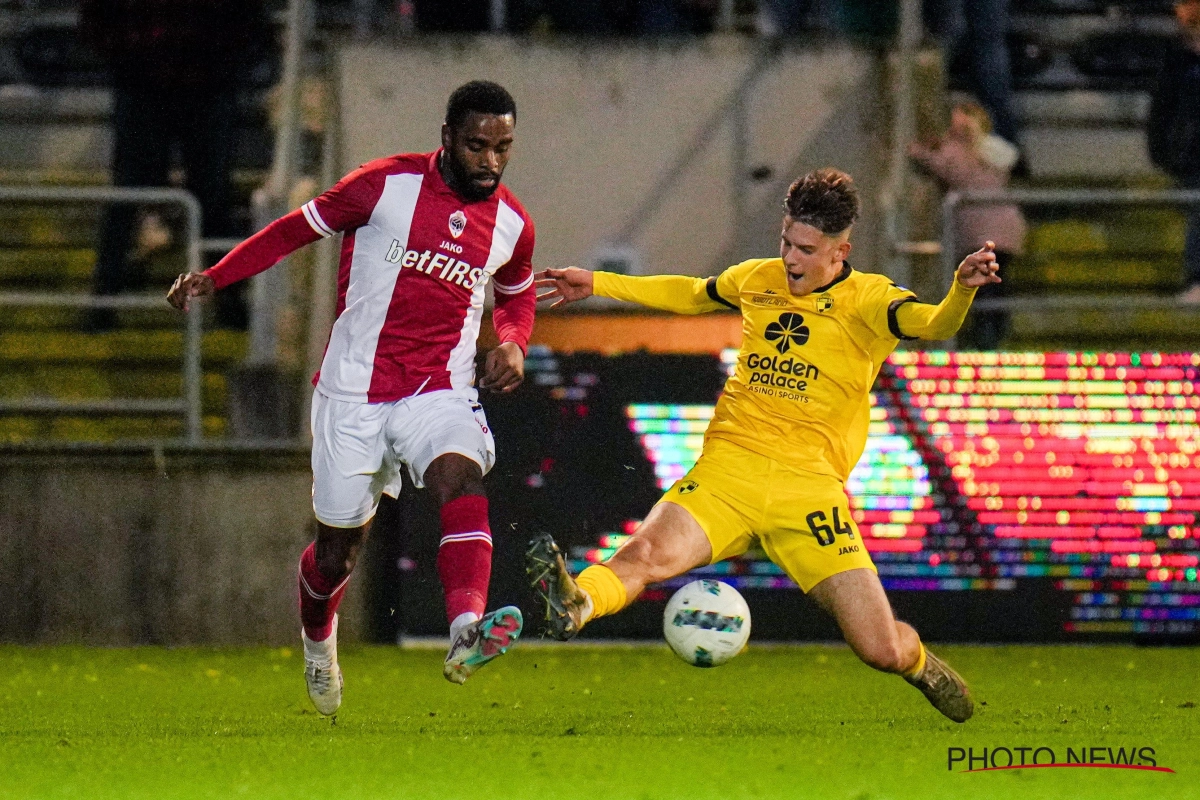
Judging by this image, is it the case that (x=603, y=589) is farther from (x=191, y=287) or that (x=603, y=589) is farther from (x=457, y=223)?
(x=191, y=287)

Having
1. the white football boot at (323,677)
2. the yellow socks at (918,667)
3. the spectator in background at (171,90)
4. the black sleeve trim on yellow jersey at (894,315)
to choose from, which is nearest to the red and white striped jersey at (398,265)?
the white football boot at (323,677)

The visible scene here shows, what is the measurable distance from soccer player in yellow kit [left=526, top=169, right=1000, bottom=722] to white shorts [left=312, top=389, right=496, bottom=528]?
638 millimetres

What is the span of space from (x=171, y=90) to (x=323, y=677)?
198 inches

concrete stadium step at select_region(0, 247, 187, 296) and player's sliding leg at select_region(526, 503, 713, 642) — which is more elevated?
player's sliding leg at select_region(526, 503, 713, 642)

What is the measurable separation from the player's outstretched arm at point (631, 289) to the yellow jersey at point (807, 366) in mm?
84

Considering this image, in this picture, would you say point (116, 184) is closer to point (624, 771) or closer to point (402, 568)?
point (402, 568)

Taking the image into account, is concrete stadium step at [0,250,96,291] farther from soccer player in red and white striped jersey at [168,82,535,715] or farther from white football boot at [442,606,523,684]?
white football boot at [442,606,523,684]

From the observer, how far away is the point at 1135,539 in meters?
10.9

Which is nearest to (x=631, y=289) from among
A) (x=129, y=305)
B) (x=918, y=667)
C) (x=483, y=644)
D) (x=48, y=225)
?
(x=918, y=667)

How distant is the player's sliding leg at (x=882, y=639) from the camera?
701cm

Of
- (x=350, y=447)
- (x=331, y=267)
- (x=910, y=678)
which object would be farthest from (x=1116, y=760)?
(x=331, y=267)

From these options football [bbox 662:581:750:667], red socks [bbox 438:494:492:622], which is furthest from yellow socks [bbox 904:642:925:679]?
red socks [bbox 438:494:492:622]

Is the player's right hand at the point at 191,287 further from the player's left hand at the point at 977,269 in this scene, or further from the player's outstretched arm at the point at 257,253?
the player's left hand at the point at 977,269

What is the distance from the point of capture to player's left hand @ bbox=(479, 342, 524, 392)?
7.05 meters
